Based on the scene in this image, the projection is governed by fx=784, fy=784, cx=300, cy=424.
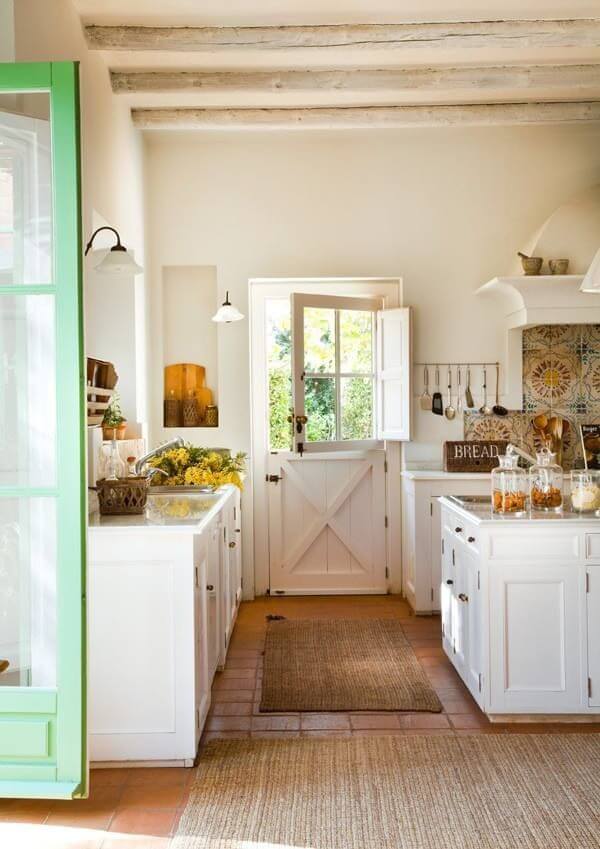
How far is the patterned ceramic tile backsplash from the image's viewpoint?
5863 millimetres

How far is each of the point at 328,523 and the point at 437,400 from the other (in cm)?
125

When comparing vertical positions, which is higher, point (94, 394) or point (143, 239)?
point (143, 239)

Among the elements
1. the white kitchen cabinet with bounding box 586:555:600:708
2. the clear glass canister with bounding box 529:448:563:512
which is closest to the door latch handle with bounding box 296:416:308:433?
the clear glass canister with bounding box 529:448:563:512

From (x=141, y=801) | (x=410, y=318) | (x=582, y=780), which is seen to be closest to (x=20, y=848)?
(x=141, y=801)

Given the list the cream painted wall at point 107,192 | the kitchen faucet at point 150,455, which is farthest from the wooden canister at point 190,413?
the kitchen faucet at point 150,455

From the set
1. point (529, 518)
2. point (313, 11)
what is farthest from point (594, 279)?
point (313, 11)

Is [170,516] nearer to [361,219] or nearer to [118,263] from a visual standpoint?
[118,263]

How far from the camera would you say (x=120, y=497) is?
11.2ft

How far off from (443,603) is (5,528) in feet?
8.11

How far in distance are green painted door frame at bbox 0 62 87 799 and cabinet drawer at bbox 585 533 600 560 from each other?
2.11m

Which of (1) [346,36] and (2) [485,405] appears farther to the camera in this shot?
(2) [485,405]

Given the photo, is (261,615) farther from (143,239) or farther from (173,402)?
(143,239)

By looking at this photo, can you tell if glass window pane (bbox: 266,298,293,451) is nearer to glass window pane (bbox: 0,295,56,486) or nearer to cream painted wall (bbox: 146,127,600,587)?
cream painted wall (bbox: 146,127,600,587)

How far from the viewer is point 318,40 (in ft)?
14.2
